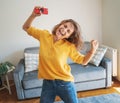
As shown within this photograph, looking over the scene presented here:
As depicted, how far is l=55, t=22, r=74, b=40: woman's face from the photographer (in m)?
1.44

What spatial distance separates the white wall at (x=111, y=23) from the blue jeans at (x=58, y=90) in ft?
6.69

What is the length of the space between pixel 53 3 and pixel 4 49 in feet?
4.41

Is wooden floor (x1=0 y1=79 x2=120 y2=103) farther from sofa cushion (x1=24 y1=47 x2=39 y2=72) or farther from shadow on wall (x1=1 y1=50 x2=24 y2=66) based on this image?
shadow on wall (x1=1 y1=50 x2=24 y2=66)

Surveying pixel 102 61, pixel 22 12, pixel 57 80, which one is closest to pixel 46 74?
pixel 57 80

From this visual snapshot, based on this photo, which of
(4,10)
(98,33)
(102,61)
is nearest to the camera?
(102,61)

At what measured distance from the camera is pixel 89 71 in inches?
110

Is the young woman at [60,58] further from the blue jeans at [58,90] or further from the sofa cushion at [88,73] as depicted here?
the sofa cushion at [88,73]

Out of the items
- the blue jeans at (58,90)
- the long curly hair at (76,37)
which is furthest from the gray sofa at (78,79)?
the long curly hair at (76,37)

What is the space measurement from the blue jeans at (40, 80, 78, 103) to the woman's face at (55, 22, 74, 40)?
38 cm

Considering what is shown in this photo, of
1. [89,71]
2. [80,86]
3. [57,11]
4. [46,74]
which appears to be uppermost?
[57,11]

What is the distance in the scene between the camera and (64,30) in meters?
1.43

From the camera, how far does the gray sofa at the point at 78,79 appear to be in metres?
2.65

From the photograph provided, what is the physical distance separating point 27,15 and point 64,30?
2089 mm

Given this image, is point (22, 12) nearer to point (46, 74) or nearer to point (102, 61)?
point (102, 61)
